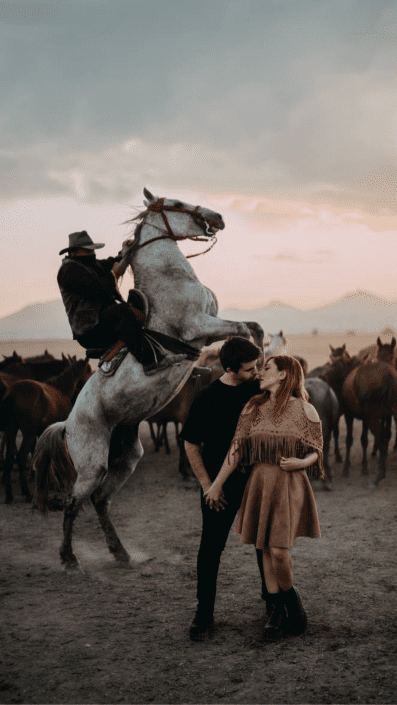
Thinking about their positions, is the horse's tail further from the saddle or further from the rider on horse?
the rider on horse

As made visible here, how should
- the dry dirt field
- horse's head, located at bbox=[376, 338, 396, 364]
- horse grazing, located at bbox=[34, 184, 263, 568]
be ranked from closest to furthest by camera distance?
the dry dirt field < horse grazing, located at bbox=[34, 184, 263, 568] < horse's head, located at bbox=[376, 338, 396, 364]

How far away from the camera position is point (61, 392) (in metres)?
10.5

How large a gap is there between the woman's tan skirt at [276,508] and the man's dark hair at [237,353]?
704 mm

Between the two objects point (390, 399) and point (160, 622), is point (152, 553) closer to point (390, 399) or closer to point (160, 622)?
point (160, 622)

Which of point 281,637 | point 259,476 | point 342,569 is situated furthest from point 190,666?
point 342,569

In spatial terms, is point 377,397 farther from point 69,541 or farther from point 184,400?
point 69,541

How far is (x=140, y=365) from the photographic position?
19.8ft

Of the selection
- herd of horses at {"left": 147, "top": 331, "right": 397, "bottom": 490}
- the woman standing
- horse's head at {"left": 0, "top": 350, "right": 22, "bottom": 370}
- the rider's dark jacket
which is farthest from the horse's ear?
horse's head at {"left": 0, "top": 350, "right": 22, "bottom": 370}

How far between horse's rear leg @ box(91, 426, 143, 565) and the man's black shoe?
2.02 meters

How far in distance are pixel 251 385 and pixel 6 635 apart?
264 centimetres

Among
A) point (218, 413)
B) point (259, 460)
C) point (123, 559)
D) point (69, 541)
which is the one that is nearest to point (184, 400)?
point (123, 559)

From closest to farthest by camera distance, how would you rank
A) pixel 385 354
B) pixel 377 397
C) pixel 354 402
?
pixel 377 397 < pixel 354 402 < pixel 385 354

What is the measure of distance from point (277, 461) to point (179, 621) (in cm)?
168

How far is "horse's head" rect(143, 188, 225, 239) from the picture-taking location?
20.6ft
